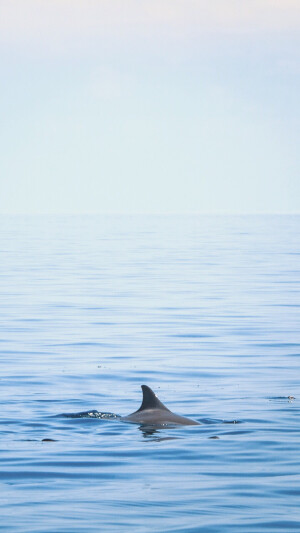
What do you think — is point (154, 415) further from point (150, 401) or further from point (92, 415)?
point (92, 415)

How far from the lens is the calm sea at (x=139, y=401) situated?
10.5 meters

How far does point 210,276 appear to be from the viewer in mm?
43656

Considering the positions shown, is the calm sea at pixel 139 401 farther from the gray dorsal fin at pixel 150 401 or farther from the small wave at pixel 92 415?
the gray dorsal fin at pixel 150 401

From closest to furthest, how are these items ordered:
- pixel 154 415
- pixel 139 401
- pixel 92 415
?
1. pixel 154 415
2. pixel 92 415
3. pixel 139 401

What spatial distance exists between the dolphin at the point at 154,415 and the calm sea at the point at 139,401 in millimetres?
236

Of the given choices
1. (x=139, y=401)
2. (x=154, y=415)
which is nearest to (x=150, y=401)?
(x=154, y=415)

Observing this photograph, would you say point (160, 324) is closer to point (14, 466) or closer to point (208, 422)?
point (208, 422)

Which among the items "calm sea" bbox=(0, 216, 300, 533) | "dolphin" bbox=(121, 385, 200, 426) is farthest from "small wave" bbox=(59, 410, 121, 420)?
"dolphin" bbox=(121, 385, 200, 426)

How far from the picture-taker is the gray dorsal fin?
1439cm

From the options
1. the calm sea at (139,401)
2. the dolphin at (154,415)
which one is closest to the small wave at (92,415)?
the calm sea at (139,401)

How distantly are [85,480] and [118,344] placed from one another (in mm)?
12767

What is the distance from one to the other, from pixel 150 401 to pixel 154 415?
0.59 feet

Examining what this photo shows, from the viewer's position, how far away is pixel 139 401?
55.5 ft

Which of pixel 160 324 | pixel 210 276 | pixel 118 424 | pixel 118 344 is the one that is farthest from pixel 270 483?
pixel 210 276
